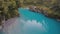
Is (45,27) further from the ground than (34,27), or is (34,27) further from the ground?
(34,27)

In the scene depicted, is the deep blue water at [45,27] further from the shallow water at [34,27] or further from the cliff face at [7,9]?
the cliff face at [7,9]

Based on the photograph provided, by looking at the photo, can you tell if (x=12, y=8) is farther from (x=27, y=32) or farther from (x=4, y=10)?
(x=27, y=32)

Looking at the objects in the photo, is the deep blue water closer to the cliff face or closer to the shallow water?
the shallow water

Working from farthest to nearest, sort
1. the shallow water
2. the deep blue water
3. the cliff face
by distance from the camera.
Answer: the cliff face < the deep blue water < the shallow water

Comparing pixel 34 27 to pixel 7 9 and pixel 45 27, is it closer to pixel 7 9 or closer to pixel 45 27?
pixel 45 27

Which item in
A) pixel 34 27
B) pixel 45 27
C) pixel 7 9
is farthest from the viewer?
pixel 7 9

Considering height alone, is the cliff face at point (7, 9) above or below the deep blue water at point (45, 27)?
above

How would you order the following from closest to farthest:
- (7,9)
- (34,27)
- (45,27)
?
(34,27) → (45,27) → (7,9)

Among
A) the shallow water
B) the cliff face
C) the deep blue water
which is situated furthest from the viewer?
the cliff face

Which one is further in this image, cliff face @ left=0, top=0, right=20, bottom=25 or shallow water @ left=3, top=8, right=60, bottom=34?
cliff face @ left=0, top=0, right=20, bottom=25

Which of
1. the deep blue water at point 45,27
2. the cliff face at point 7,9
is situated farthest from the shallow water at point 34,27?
the cliff face at point 7,9

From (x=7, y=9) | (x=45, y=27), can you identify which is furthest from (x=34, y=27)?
(x=7, y=9)

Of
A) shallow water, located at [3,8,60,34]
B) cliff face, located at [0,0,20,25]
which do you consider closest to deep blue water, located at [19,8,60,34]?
shallow water, located at [3,8,60,34]

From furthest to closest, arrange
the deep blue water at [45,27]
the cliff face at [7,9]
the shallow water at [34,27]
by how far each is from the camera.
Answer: the cliff face at [7,9] → the deep blue water at [45,27] → the shallow water at [34,27]
